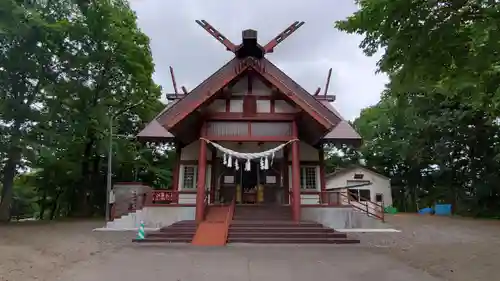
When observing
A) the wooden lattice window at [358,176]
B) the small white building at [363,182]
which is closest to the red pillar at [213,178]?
the small white building at [363,182]

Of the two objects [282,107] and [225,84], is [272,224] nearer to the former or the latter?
[282,107]

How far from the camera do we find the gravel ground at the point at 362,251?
22.2 feet

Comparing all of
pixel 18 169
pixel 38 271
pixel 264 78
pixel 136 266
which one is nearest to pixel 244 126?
pixel 264 78

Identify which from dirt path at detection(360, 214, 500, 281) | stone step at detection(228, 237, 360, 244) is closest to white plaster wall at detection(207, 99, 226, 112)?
stone step at detection(228, 237, 360, 244)

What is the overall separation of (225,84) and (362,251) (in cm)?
761

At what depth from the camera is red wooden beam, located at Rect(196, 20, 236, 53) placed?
16141 millimetres

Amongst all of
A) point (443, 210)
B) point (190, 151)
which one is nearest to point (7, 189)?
point (190, 151)

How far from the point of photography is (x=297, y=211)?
13070mm

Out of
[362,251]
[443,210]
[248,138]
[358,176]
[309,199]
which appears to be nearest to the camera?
[362,251]

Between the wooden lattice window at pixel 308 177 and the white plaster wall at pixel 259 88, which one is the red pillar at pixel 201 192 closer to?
the white plaster wall at pixel 259 88

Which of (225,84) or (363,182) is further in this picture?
(363,182)

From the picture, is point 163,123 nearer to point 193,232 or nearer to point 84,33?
point 193,232

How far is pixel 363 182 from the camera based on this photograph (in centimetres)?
2977

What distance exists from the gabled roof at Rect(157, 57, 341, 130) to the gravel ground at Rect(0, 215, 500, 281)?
165 inches
